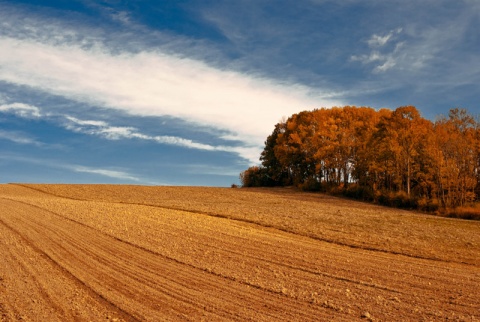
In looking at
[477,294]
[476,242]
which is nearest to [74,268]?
[477,294]

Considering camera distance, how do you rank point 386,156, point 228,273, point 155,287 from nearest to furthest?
point 155,287 < point 228,273 < point 386,156

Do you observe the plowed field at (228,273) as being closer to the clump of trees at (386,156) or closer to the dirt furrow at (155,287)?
the dirt furrow at (155,287)

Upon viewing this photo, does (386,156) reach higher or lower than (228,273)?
higher

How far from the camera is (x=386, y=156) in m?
57.8

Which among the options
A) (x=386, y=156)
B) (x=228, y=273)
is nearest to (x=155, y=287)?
(x=228, y=273)

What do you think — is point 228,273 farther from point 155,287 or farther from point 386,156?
point 386,156

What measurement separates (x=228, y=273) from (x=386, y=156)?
4847 cm

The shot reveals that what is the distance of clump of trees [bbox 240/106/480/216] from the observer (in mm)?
53500

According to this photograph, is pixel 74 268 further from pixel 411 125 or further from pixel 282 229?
pixel 411 125

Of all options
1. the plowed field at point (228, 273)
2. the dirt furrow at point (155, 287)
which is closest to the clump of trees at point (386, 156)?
the plowed field at point (228, 273)

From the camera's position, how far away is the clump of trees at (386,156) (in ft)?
176

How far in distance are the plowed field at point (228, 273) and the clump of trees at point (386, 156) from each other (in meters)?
27.4

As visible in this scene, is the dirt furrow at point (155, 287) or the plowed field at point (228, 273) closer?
the dirt furrow at point (155, 287)

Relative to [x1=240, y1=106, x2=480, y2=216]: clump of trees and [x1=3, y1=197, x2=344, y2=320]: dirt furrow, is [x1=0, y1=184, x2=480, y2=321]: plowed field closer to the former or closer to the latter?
[x1=3, y1=197, x2=344, y2=320]: dirt furrow
